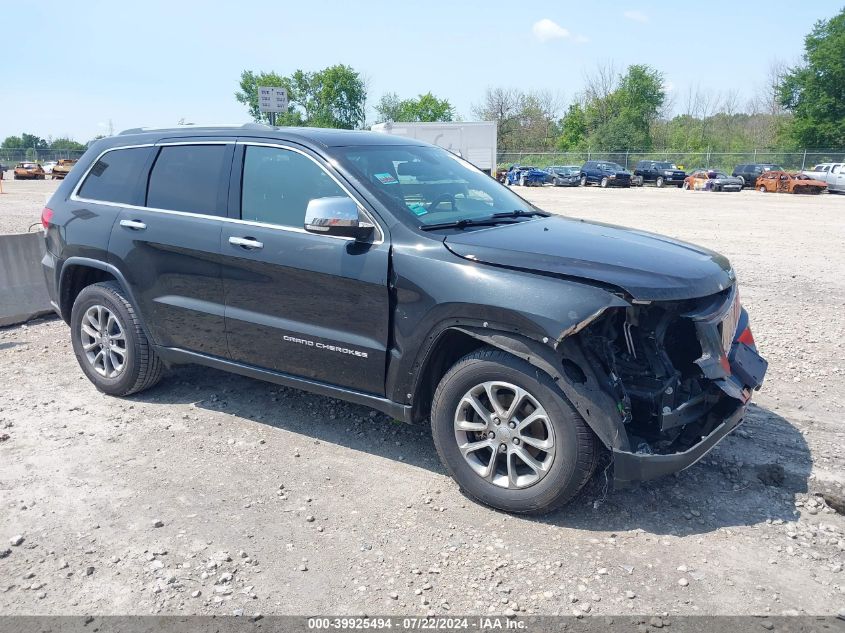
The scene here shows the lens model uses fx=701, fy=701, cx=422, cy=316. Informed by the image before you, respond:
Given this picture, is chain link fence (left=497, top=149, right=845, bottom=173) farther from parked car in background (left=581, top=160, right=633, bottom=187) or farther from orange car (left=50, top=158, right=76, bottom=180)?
orange car (left=50, top=158, right=76, bottom=180)

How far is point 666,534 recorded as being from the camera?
11.5 ft

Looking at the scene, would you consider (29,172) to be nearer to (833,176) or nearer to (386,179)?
(833,176)

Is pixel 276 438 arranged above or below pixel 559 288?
below

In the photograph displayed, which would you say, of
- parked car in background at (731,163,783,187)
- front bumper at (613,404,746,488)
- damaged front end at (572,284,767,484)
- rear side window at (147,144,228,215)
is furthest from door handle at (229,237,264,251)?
parked car in background at (731,163,783,187)

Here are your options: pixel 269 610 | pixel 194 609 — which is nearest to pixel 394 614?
pixel 269 610

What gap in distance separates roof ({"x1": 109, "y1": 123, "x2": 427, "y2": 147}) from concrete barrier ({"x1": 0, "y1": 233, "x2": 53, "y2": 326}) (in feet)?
9.39

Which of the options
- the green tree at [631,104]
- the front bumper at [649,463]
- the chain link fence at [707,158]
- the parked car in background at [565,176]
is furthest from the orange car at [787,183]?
the front bumper at [649,463]

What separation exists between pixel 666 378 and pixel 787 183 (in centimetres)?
3943

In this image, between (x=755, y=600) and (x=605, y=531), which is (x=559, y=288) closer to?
(x=605, y=531)

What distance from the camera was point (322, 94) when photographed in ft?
303

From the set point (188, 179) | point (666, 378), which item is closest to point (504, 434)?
point (666, 378)

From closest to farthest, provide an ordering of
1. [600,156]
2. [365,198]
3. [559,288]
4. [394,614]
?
[394,614]
[559,288]
[365,198]
[600,156]

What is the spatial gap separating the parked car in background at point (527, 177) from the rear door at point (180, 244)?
42129mm

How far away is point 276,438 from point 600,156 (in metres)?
55.3
